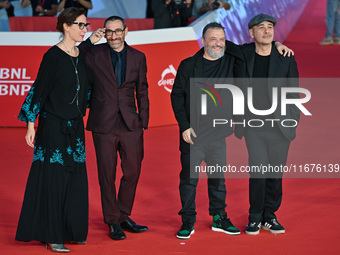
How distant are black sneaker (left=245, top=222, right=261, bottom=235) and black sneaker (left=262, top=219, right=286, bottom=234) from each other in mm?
81

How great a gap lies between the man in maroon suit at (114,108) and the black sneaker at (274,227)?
1.17 metres

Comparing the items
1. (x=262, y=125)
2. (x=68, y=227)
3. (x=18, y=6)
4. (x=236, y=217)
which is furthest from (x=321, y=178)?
(x=18, y=6)

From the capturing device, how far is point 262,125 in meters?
5.34

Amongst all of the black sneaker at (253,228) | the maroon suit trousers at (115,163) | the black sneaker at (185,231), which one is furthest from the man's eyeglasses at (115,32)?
the black sneaker at (253,228)

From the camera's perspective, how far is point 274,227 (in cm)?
548

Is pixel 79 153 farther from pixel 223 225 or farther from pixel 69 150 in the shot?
pixel 223 225

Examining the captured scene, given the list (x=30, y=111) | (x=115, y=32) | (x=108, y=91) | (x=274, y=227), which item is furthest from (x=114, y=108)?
(x=274, y=227)

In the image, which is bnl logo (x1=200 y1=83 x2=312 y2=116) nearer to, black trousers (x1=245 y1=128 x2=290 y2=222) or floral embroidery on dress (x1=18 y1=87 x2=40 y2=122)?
black trousers (x1=245 y1=128 x2=290 y2=222)

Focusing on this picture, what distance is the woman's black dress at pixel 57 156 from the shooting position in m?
4.98

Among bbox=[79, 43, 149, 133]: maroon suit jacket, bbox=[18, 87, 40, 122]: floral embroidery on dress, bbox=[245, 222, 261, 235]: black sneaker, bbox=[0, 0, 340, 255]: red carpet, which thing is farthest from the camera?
bbox=[245, 222, 261, 235]: black sneaker

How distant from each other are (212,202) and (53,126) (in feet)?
4.76

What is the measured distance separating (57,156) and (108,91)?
26.2 inches

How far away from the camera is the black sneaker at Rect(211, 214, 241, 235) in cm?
545

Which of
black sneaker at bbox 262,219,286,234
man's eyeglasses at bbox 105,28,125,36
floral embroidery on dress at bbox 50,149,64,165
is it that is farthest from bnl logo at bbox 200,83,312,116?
floral embroidery on dress at bbox 50,149,64,165
